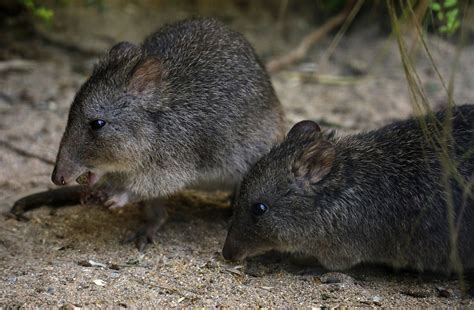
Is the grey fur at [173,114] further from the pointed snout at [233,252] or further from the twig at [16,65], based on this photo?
the twig at [16,65]

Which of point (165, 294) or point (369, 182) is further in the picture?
point (369, 182)

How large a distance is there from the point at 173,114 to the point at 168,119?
8cm

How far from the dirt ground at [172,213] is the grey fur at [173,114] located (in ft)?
2.14

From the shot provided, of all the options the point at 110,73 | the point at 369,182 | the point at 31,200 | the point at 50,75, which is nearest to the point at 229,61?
the point at 110,73

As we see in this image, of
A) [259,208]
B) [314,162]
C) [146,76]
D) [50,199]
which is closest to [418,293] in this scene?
[314,162]

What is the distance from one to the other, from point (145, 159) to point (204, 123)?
67 centimetres

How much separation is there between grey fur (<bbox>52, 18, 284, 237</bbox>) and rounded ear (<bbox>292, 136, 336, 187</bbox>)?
93cm

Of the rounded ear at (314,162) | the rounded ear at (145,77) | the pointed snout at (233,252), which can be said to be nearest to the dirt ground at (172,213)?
the pointed snout at (233,252)

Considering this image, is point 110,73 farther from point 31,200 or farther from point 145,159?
point 31,200

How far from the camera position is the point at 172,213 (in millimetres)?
7242

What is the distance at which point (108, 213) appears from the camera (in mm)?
7137

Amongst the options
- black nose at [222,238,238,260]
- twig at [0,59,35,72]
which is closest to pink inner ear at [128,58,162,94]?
black nose at [222,238,238,260]

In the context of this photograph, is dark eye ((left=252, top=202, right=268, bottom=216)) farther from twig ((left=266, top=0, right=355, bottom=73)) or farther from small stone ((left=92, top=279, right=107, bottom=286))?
twig ((left=266, top=0, right=355, bottom=73))

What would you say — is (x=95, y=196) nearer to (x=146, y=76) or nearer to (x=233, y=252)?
(x=146, y=76)
